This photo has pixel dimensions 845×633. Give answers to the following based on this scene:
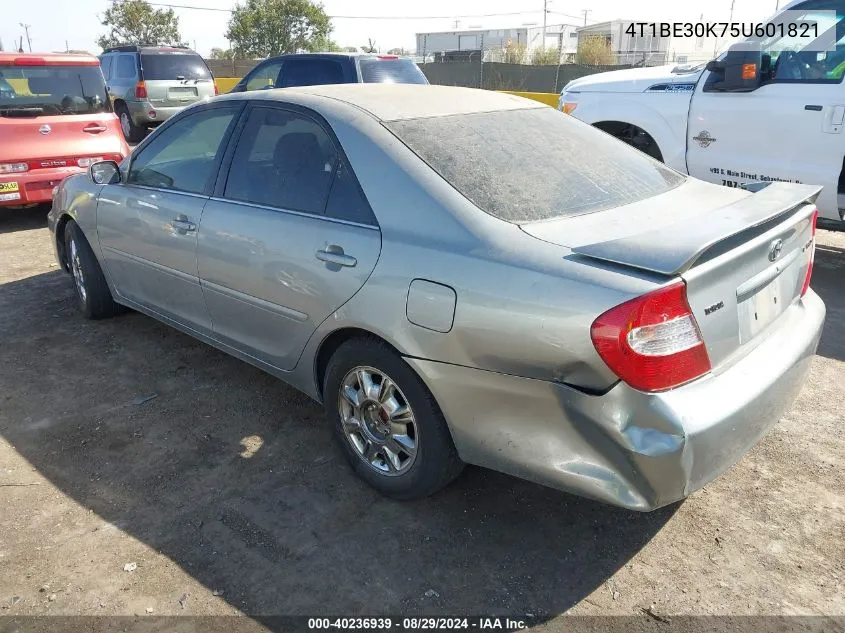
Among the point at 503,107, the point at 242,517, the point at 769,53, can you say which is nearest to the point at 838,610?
the point at 242,517

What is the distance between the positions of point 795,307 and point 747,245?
672 mm

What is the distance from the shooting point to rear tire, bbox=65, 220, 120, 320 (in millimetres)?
4754

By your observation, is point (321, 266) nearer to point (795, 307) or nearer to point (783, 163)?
point (795, 307)

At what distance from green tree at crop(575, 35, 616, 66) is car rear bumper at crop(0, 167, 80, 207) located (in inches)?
1352

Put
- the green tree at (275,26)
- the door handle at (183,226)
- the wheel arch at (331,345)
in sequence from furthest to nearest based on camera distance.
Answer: the green tree at (275,26), the door handle at (183,226), the wheel arch at (331,345)

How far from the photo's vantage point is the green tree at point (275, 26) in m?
44.9

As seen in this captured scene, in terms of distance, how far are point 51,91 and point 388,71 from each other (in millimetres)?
4318

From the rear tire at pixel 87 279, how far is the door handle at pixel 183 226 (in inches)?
51.6

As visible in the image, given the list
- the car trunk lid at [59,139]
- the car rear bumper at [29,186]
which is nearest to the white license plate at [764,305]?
the car rear bumper at [29,186]

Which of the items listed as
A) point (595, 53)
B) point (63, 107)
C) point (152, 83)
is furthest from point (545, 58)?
point (63, 107)

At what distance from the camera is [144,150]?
4207 millimetres

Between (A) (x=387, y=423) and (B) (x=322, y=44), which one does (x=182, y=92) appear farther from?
(B) (x=322, y=44)

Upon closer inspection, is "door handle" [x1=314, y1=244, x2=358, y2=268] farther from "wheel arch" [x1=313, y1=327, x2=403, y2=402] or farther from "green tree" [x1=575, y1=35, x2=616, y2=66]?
"green tree" [x1=575, y1=35, x2=616, y2=66]

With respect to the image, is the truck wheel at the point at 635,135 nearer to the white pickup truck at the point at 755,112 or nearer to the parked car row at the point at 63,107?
the white pickup truck at the point at 755,112
